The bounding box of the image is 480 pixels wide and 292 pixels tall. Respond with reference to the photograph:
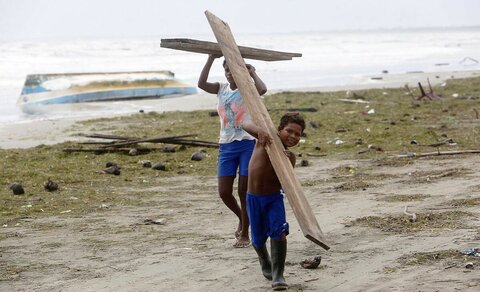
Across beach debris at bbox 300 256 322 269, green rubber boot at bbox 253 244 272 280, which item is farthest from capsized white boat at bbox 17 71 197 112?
green rubber boot at bbox 253 244 272 280

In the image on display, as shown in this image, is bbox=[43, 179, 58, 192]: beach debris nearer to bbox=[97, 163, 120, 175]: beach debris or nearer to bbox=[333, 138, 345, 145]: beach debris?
bbox=[97, 163, 120, 175]: beach debris

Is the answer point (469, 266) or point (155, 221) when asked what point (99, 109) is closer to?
point (155, 221)

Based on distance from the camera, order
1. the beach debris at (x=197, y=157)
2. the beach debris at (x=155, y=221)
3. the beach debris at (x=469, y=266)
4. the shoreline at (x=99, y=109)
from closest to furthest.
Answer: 1. the beach debris at (x=469, y=266)
2. the beach debris at (x=155, y=221)
3. the beach debris at (x=197, y=157)
4. the shoreline at (x=99, y=109)

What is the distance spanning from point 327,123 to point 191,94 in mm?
10441

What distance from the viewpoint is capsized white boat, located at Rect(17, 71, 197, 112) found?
2428 centimetres

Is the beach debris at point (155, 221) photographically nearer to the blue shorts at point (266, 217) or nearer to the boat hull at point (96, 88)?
the blue shorts at point (266, 217)

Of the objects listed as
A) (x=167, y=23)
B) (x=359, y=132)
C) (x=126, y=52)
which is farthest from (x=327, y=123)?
(x=167, y=23)

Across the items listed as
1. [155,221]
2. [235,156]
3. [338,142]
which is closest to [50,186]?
[155,221]

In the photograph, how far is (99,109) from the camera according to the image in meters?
22.8

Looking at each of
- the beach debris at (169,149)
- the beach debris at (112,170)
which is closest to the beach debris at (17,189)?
the beach debris at (112,170)

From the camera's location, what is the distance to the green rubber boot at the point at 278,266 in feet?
20.1

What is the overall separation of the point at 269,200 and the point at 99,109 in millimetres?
17007

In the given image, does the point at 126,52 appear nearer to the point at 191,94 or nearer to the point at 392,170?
the point at 191,94

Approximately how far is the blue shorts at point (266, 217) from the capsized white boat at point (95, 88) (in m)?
17.9
